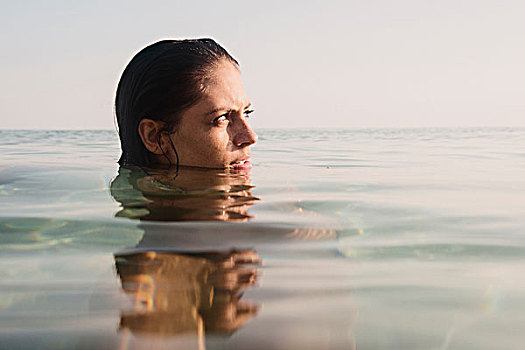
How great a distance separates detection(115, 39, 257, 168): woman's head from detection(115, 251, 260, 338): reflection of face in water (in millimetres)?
1653

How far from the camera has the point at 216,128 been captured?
3250 millimetres

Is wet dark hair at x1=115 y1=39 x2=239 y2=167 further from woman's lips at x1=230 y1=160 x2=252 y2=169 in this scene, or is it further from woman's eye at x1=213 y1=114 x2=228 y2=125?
woman's lips at x1=230 y1=160 x2=252 y2=169

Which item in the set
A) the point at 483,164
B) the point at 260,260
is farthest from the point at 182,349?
the point at 483,164

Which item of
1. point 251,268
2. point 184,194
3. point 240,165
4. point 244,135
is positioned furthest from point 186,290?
point 240,165

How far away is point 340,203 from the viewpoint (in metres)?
2.89

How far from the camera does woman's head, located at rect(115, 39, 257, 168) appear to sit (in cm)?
325

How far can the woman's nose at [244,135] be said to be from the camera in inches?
128

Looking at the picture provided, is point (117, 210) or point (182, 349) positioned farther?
point (117, 210)

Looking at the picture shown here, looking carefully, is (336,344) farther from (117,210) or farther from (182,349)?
(117,210)

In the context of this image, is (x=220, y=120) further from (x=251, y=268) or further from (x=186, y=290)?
(x=186, y=290)

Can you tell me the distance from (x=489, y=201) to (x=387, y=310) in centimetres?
212

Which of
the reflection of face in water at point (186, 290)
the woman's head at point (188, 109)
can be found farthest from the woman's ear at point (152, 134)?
the reflection of face in water at point (186, 290)

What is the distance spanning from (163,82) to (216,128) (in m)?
0.47

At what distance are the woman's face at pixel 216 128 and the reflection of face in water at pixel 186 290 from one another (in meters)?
1.64
